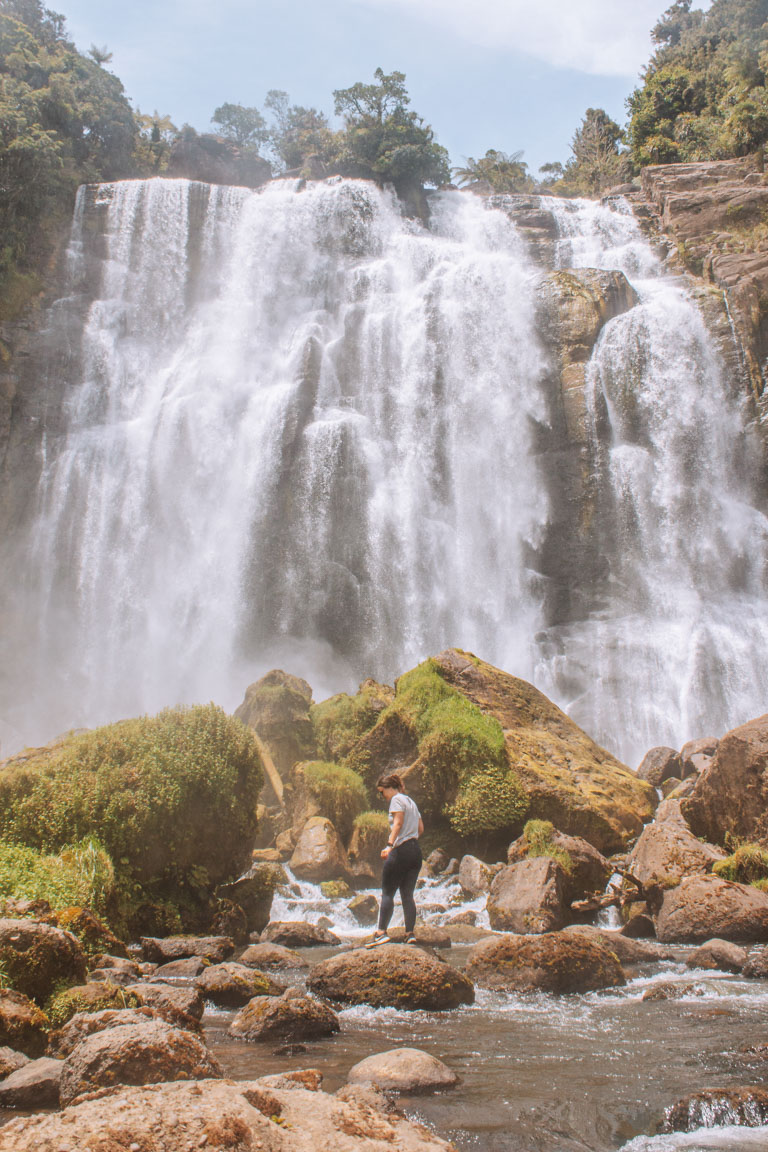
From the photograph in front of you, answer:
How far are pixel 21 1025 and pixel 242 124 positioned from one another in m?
68.0

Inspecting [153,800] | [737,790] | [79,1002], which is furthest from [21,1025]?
[737,790]

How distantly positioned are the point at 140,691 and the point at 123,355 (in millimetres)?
15889

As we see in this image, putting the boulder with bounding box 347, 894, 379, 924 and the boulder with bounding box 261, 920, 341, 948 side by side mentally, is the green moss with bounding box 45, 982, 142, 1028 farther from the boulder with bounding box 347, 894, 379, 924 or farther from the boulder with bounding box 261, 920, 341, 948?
the boulder with bounding box 347, 894, 379, 924

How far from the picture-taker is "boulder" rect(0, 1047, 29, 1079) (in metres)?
4.77

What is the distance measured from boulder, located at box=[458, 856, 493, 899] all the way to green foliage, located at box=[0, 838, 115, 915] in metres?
5.85

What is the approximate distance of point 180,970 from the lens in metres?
8.09

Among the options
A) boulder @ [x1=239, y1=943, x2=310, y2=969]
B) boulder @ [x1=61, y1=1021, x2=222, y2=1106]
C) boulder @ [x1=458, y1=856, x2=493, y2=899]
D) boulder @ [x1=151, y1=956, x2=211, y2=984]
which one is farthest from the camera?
boulder @ [x1=458, y1=856, x2=493, y2=899]

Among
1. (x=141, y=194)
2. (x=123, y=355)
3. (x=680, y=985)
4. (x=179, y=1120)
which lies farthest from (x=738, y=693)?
(x=141, y=194)

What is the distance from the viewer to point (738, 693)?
24016 mm

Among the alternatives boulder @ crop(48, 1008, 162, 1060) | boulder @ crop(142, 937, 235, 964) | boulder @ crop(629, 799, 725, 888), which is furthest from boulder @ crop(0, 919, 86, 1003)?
boulder @ crop(629, 799, 725, 888)

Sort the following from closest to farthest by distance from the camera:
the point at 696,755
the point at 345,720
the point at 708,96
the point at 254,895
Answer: the point at 254,895, the point at 345,720, the point at 696,755, the point at 708,96

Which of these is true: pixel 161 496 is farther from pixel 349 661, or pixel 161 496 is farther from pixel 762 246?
pixel 762 246

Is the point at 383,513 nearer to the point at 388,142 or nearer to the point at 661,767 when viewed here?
the point at 661,767

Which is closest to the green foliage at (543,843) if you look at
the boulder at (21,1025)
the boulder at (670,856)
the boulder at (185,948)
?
the boulder at (670,856)
